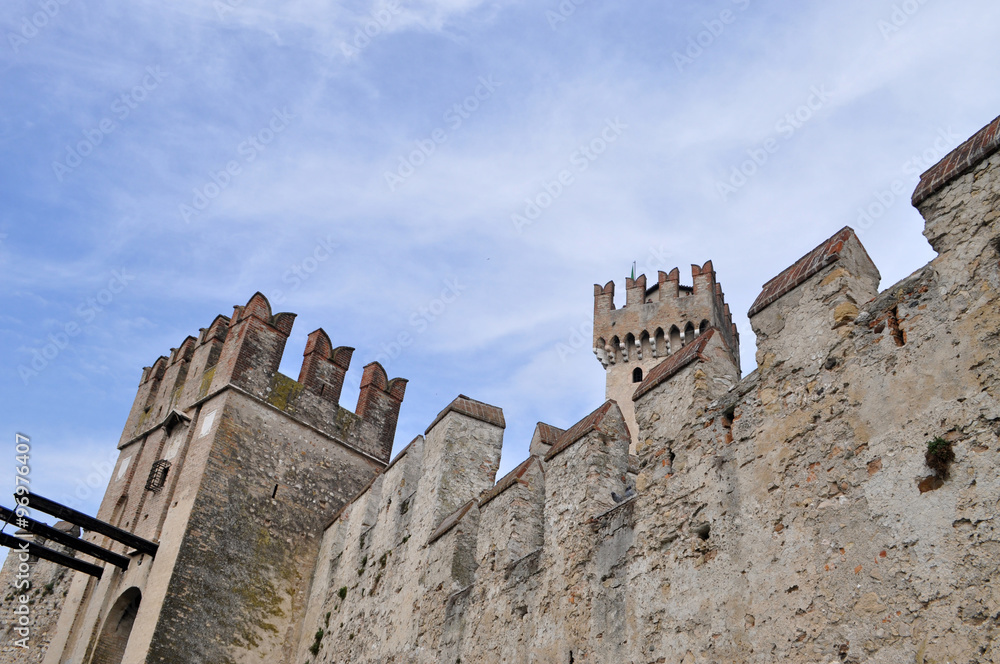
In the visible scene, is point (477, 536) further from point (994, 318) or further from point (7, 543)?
point (7, 543)

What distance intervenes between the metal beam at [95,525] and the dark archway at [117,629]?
2.23ft

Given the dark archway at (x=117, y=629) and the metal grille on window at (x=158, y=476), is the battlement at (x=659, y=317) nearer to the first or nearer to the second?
the metal grille on window at (x=158, y=476)

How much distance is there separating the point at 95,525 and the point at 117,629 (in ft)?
5.67

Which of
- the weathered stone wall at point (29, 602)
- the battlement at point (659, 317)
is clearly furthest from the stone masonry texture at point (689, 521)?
the battlement at point (659, 317)

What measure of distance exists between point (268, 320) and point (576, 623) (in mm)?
10313

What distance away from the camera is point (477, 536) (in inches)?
350

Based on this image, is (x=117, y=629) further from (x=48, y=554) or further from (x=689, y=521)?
(x=689, y=521)

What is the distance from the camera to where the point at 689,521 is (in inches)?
226

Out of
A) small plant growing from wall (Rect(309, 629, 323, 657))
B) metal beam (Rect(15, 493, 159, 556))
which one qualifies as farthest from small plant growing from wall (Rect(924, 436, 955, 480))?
metal beam (Rect(15, 493, 159, 556))

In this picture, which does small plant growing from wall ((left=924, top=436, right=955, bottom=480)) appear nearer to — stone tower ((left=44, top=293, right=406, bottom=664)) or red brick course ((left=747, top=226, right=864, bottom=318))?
red brick course ((left=747, top=226, right=864, bottom=318))

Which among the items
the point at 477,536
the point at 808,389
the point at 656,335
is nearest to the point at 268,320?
the point at 477,536

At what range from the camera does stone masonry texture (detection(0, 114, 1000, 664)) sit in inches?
163

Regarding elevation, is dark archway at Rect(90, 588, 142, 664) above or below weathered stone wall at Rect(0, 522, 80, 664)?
below

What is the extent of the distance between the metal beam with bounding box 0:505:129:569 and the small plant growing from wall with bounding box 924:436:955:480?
41.3 feet
